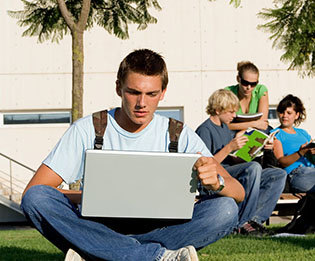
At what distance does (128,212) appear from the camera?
322 centimetres

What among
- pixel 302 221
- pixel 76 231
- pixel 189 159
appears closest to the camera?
pixel 189 159

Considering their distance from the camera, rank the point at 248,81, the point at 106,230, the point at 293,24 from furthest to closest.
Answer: the point at 293,24
the point at 248,81
the point at 106,230

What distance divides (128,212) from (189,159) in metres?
0.42

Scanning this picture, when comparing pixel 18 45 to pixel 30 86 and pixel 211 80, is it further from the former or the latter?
pixel 211 80

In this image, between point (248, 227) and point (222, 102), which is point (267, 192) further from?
point (222, 102)

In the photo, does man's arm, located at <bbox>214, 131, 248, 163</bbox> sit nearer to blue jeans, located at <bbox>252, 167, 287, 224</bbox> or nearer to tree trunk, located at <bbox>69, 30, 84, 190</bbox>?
blue jeans, located at <bbox>252, 167, 287, 224</bbox>

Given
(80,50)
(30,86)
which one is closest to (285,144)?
(80,50)

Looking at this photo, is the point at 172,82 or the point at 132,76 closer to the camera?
the point at 132,76

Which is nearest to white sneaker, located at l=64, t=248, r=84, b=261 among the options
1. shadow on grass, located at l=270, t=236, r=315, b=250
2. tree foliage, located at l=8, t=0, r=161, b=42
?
shadow on grass, located at l=270, t=236, r=315, b=250

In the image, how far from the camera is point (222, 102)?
21.5ft

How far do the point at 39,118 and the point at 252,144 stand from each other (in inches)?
413

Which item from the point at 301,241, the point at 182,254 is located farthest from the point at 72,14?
the point at 182,254

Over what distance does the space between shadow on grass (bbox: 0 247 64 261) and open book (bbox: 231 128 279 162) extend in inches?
84.0

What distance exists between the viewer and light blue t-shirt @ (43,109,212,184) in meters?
3.52
